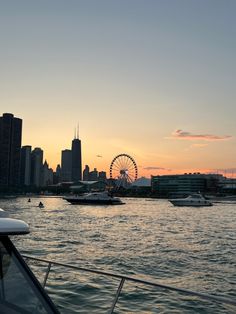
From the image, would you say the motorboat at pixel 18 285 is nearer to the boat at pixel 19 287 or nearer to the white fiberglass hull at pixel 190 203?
the boat at pixel 19 287

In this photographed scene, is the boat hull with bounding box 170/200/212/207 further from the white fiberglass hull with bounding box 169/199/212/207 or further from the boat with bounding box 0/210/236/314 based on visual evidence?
the boat with bounding box 0/210/236/314

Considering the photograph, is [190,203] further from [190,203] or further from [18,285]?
[18,285]

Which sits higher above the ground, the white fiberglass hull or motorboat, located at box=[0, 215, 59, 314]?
motorboat, located at box=[0, 215, 59, 314]

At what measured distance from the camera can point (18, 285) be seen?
12.7 feet

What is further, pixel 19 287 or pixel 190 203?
pixel 190 203

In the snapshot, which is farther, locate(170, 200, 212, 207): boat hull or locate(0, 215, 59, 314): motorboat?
locate(170, 200, 212, 207): boat hull

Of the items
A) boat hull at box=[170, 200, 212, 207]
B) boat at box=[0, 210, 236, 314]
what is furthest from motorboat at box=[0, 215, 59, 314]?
boat hull at box=[170, 200, 212, 207]

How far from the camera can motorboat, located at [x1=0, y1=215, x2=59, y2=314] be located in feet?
12.5

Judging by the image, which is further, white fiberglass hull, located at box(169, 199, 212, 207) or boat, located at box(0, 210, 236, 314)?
white fiberglass hull, located at box(169, 199, 212, 207)

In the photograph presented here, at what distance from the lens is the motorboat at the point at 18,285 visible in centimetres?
380

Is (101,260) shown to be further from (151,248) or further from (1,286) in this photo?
(1,286)

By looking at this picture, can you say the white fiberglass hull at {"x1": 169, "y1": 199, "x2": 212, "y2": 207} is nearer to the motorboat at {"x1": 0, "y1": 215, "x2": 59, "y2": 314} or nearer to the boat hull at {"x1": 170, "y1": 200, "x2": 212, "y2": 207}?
the boat hull at {"x1": 170, "y1": 200, "x2": 212, "y2": 207}

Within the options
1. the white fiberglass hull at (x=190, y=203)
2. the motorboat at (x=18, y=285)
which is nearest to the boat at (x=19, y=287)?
the motorboat at (x=18, y=285)

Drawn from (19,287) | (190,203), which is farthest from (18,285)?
(190,203)
